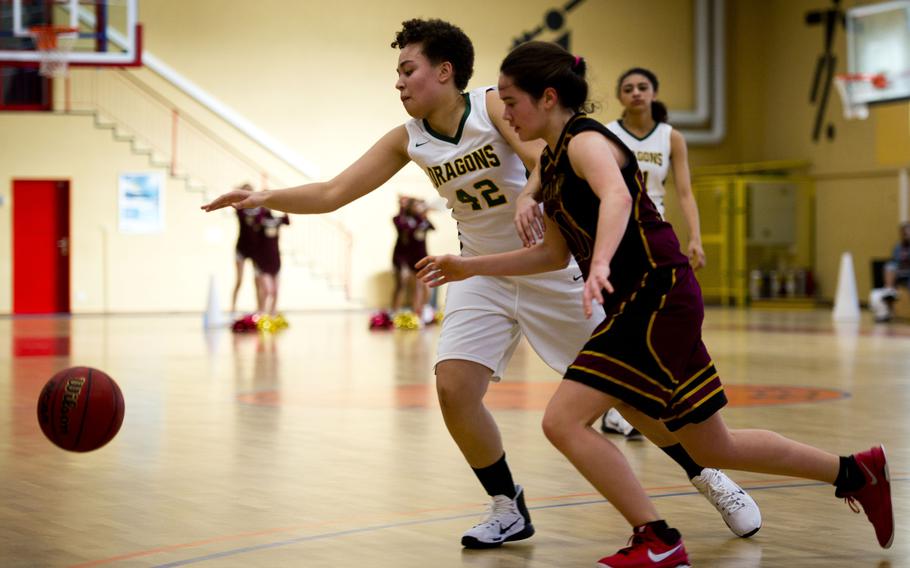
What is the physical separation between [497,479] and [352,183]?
118cm

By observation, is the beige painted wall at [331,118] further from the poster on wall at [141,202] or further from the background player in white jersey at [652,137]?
the background player in white jersey at [652,137]

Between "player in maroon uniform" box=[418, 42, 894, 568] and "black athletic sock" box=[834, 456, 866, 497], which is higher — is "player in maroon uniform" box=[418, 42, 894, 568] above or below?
above

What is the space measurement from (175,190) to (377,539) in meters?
20.0

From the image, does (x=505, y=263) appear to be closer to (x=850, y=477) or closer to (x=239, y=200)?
(x=239, y=200)

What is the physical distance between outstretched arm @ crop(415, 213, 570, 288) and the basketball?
152 centimetres

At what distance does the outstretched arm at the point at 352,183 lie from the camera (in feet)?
15.0

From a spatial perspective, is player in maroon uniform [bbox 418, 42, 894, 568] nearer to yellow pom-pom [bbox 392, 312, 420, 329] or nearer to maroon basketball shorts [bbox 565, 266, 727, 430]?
maroon basketball shorts [bbox 565, 266, 727, 430]

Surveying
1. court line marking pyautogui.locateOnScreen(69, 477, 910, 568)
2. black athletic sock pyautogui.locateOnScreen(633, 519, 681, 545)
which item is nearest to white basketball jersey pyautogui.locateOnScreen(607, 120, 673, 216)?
court line marking pyautogui.locateOnScreen(69, 477, 910, 568)

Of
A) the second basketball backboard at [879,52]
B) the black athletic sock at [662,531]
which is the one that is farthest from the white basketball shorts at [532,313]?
the second basketball backboard at [879,52]

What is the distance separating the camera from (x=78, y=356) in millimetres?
12891

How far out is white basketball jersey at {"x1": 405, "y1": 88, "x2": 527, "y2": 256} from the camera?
445cm

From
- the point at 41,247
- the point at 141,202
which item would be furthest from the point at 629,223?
the point at 41,247

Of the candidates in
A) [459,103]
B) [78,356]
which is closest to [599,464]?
[459,103]

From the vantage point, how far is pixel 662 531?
3.64m
